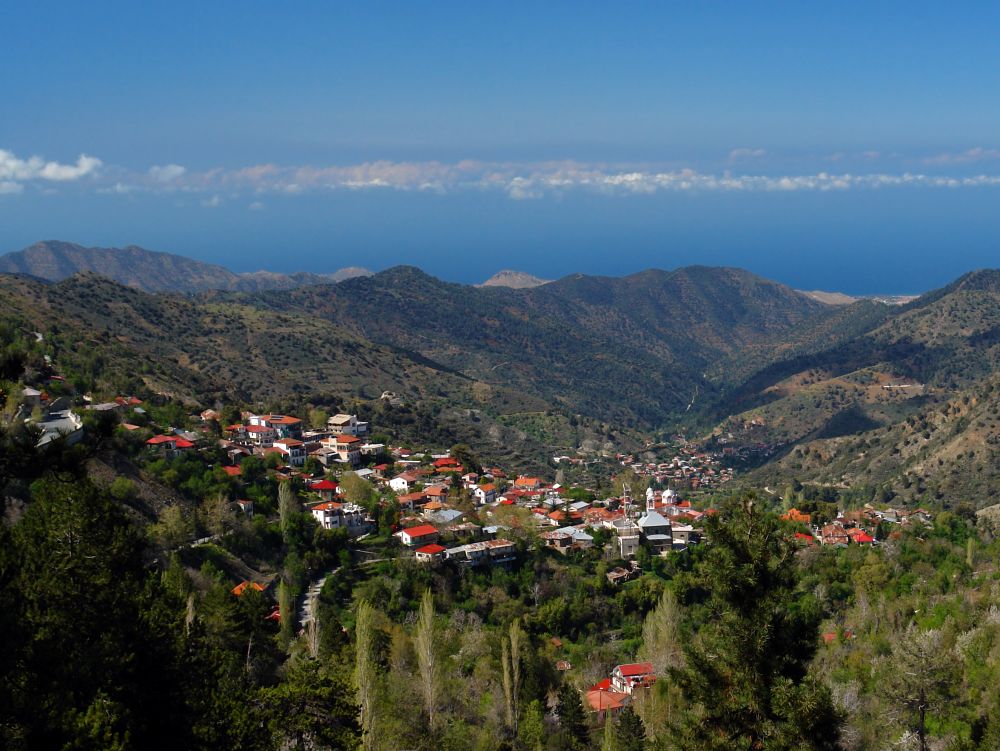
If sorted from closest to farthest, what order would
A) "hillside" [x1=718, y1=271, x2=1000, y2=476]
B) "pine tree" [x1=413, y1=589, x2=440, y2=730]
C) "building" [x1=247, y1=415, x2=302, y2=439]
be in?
1. "pine tree" [x1=413, y1=589, x2=440, y2=730]
2. "building" [x1=247, y1=415, x2=302, y2=439]
3. "hillside" [x1=718, y1=271, x2=1000, y2=476]

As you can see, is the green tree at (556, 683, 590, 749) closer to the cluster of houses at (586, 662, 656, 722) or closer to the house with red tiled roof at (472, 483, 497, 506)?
the cluster of houses at (586, 662, 656, 722)

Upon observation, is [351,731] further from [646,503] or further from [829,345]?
[829,345]

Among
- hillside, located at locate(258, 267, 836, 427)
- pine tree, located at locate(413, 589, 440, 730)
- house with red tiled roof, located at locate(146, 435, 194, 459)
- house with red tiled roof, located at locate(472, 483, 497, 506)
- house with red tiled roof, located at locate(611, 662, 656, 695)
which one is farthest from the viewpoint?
hillside, located at locate(258, 267, 836, 427)

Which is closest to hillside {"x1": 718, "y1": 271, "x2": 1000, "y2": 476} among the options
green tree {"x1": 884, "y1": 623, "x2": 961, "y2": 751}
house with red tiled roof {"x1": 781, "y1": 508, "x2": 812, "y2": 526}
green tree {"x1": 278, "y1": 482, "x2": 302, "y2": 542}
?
house with red tiled roof {"x1": 781, "y1": 508, "x2": 812, "y2": 526}

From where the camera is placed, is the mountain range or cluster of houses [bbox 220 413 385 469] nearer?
cluster of houses [bbox 220 413 385 469]

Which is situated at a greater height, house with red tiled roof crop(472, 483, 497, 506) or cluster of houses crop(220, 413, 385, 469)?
cluster of houses crop(220, 413, 385, 469)

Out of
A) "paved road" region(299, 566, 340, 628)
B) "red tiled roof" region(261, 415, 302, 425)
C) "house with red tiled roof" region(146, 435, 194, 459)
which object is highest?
"house with red tiled roof" region(146, 435, 194, 459)
